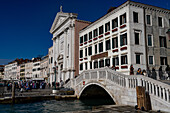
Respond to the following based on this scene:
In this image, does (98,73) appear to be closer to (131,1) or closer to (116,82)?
(116,82)

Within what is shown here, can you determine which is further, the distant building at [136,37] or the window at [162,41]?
the window at [162,41]

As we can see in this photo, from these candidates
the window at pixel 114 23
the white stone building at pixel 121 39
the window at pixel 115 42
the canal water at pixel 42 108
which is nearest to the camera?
the canal water at pixel 42 108

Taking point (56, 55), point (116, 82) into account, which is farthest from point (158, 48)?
point (56, 55)

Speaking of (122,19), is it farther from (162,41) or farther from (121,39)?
(162,41)

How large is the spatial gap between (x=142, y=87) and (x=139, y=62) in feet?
36.3

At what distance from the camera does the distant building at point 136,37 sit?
21719mm

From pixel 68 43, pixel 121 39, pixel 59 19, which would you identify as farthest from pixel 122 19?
pixel 59 19

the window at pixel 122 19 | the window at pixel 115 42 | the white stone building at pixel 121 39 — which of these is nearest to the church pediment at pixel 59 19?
the white stone building at pixel 121 39

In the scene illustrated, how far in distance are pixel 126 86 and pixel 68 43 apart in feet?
84.8

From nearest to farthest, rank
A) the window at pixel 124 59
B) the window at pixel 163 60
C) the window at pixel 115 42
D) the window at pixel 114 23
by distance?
the window at pixel 124 59
the window at pixel 163 60
the window at pixel 115 42
the window at pixel 114 23

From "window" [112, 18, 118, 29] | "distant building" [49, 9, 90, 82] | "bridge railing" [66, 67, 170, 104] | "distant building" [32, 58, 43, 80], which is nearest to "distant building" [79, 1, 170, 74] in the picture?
"window" [112, 18, 118, 29]

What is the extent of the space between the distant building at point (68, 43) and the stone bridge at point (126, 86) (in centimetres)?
1399

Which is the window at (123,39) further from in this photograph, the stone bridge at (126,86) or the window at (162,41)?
the stone bridge at (126,86)

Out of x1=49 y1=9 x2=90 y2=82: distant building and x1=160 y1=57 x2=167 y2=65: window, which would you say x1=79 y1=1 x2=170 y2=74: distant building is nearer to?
x1=160 y1=57 x2=167 y2=65: window
